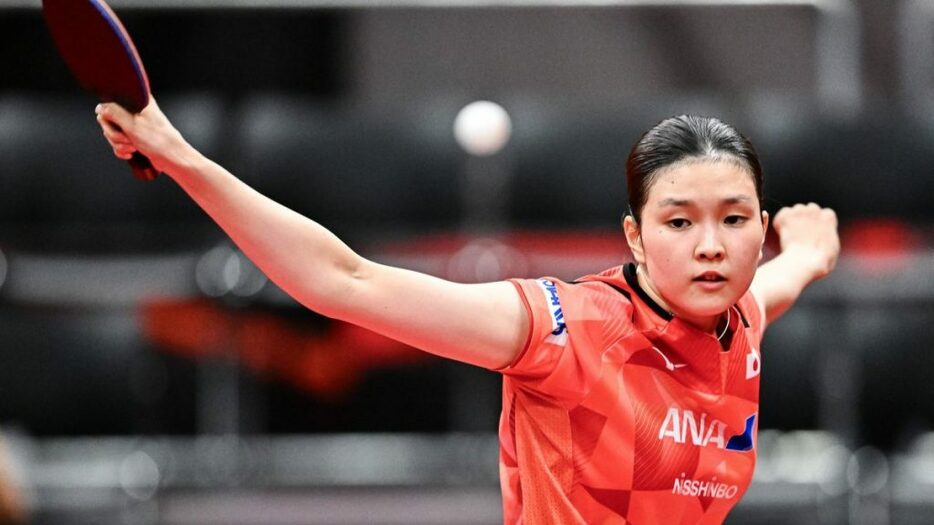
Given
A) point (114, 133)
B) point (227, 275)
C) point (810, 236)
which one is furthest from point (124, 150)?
point (227, 275)

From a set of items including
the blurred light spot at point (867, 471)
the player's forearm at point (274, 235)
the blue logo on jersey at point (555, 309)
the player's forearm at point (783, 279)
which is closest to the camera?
A: the player's forearm at point (274, 235)

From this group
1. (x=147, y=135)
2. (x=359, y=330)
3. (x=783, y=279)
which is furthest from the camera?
(x=359, y=330)

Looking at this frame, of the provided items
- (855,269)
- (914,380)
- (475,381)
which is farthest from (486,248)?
(914,380)

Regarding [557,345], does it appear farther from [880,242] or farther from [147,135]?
[880,242]

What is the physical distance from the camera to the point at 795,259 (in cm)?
357

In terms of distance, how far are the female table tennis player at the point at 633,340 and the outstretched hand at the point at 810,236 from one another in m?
0.83

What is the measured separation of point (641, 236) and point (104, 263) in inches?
195

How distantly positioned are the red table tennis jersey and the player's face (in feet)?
0.43

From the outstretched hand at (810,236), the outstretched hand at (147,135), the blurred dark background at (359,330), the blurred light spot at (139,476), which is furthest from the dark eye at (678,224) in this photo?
the blurred light spot at (139,476)

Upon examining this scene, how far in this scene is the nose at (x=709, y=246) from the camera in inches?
A: 102

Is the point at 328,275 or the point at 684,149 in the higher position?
the point at 684,149

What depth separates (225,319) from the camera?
702 cm

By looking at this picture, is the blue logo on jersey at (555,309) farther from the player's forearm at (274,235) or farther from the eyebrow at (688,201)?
the player's forearm at (274,235)

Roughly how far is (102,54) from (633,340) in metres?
1.16
